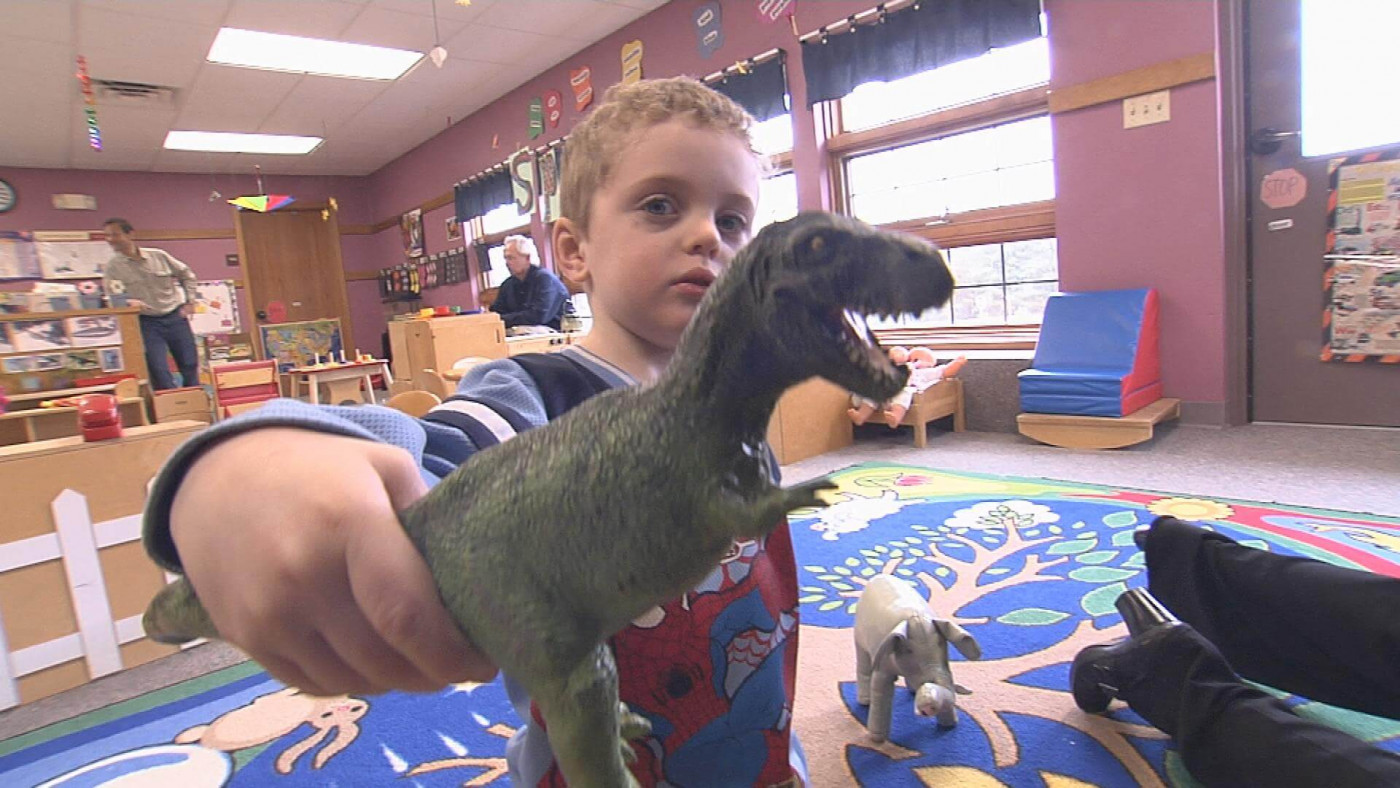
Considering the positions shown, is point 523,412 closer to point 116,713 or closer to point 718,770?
point 718,770

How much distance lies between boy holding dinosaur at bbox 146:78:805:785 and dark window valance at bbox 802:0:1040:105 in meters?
3.71

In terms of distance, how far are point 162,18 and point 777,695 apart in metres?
6.17

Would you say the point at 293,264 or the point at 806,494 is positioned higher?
the point at 293,264

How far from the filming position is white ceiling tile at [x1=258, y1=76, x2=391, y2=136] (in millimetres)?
6608

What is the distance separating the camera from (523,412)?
27.1 inches

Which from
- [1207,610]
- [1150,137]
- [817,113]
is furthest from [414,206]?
[1207,610]

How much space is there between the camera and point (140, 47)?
5.29m

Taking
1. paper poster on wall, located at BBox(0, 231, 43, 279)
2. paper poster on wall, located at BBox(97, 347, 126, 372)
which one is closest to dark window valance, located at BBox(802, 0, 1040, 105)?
paper poster on wall, located at BBox(97, 347, 126, 372)

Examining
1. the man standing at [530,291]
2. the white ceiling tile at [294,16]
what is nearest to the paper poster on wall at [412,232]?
the white ceiling tile at [294,16]

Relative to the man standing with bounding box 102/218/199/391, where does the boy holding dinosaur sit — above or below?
below

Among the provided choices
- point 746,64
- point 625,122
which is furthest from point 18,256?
point 625,122

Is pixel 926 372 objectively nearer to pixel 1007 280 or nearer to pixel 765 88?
pixel 1007 280

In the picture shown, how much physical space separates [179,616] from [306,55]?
6.78 meters

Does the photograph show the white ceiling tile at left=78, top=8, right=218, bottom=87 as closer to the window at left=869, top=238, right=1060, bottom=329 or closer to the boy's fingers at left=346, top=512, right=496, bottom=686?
the window at left=869, top=238, right=1060, bottom=329
